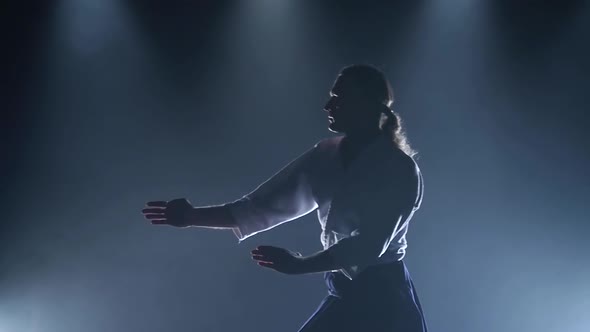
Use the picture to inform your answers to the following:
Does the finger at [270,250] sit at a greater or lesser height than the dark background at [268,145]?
lesser

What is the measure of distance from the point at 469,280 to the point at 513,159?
2.61ft

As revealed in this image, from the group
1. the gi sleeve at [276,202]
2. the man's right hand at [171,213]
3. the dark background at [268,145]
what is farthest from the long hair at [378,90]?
the dark background at [268,145]

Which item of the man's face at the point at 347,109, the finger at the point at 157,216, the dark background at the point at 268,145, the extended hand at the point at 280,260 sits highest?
the dark background at the point at 268,145

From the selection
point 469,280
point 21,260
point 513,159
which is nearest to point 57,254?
point 21,260

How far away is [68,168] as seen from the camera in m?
3.25

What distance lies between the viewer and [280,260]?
119 cm

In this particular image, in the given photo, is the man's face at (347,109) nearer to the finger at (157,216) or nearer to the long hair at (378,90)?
the long hair at (378,90)

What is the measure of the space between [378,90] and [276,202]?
16.0 inches

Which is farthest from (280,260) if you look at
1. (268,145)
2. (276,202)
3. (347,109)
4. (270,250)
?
(268,145)

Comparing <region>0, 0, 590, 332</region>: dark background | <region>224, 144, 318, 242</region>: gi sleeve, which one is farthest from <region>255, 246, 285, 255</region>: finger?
<region>0, 0, 590, 332</region>: dark background

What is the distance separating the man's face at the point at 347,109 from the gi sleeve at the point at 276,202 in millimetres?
110

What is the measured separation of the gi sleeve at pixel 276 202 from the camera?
1.50m

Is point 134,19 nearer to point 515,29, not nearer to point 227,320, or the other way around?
point 227,320

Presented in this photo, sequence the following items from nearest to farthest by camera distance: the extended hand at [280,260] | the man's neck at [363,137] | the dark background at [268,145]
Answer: the extended hand at [280,260]
the man's neck at [363,137]
the dark background at [268,145]
